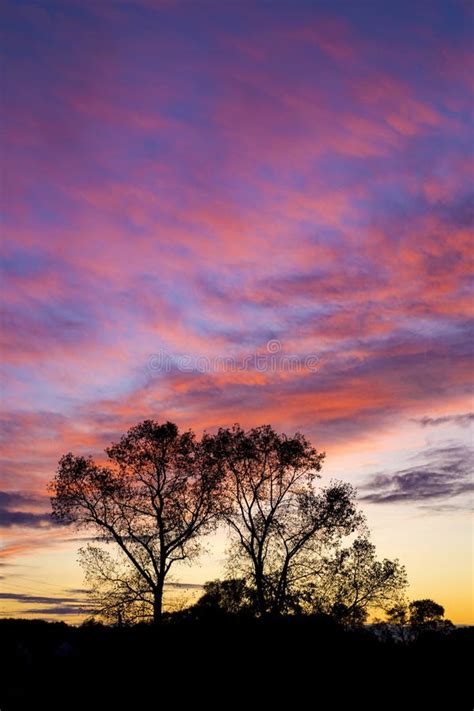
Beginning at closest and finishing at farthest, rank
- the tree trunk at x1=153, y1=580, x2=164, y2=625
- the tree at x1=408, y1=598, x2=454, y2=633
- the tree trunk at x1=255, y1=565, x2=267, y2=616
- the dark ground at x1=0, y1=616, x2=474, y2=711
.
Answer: the dark ground at x1=0, y1=616, x2=474, y2=711 → the tree trunk at x1=153, y1=580, x2=164, y2=625 → the tree trunk at x1=255, y1=565, x2=267, y2=616 → the tree at x1=408, y1=598, x2=454, y2=633

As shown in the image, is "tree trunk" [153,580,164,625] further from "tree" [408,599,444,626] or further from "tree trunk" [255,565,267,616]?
"tree" [408,599,444,626]

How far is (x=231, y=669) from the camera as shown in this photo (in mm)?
23797

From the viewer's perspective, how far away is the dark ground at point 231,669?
71.3 ft

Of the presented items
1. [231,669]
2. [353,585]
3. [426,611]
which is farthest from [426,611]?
[231,669]

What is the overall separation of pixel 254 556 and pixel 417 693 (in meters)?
25.6

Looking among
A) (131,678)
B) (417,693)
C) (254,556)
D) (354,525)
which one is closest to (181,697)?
(131,678)

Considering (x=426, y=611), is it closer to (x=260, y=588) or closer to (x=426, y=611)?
(x=426, y=611)

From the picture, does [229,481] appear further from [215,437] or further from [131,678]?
[131,678]

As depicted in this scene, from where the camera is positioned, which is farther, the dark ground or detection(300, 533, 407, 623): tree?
detection(300, 533, 407, 623): tree

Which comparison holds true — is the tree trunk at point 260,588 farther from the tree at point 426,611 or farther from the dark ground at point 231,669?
the tree at point 426,611

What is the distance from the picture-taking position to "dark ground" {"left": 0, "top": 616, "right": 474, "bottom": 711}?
21.7 m

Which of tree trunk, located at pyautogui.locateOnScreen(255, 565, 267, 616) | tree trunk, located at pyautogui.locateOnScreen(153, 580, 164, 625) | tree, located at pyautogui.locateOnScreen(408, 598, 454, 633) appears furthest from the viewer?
tree, located at pyautogui.locateOnScreen(408, 598, 454, 633)

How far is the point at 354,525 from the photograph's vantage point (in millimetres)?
48125

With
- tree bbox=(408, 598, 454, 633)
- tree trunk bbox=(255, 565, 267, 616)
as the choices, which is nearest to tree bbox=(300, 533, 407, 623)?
tree trunk bbox=(255, 565, 267, 616)
